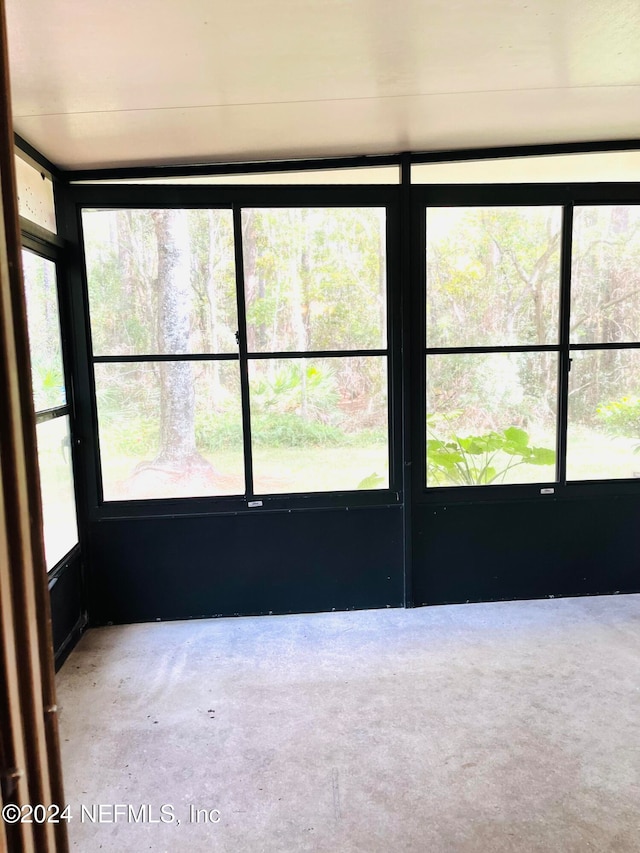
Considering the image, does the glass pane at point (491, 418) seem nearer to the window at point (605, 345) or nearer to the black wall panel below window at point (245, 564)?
the window at point (605, 345)

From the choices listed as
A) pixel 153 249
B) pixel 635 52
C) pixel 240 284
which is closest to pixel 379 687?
pixel 240 284

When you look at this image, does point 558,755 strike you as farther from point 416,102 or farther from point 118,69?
point 118,69

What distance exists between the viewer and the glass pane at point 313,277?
3.15m

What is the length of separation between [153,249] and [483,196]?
191 centimetres

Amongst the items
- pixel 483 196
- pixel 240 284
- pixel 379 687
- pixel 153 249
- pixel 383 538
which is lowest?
pixel 379 687

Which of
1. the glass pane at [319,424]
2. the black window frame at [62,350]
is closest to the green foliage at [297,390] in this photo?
the glass pane at [319,424]

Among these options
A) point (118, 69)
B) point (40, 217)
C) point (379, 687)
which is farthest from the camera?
point (40, 217)

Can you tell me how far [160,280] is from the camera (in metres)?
3.11

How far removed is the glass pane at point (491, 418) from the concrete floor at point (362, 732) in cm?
85

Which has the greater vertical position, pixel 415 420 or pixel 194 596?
pixel 415 420

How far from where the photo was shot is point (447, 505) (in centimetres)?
337

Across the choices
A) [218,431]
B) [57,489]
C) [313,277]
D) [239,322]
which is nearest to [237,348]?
[239,322]

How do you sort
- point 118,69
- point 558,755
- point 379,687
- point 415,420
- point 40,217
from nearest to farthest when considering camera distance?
point 118,69 < point 558,755 < point 379,687 < point 40,217 < point 415,420

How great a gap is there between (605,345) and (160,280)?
2670 millimetres
